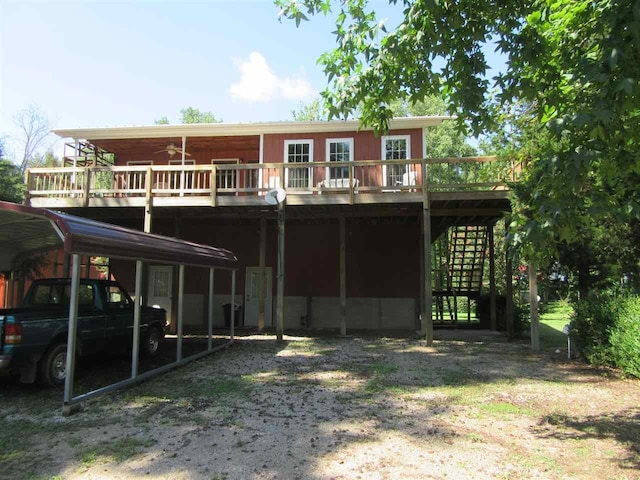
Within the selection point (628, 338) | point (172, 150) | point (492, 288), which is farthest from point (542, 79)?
point (172, 150)

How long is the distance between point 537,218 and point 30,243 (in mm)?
8803

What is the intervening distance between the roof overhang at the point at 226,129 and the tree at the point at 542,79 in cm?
827

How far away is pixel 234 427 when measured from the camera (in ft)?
16.5

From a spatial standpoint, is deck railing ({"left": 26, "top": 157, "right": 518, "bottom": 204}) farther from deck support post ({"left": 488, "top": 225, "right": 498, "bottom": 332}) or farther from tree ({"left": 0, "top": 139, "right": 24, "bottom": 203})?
deck support post ({"left": 488, "top": 225, "right": 498, "bottom": 332})

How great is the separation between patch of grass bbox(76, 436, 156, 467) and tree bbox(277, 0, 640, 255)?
4.14m

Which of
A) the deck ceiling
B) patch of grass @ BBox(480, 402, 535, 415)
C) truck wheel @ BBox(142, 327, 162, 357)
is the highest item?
the deck ceiling

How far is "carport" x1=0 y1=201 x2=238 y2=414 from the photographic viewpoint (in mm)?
5320

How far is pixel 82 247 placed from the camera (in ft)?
17.5

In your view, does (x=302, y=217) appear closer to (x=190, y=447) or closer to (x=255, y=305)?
(x=255, y=305)

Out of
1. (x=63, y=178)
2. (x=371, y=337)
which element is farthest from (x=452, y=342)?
(x=63, y=178)

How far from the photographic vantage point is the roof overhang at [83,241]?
5320 millimetres

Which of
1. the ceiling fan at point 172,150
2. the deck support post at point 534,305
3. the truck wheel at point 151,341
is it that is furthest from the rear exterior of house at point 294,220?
the truck wheel at point 151,341

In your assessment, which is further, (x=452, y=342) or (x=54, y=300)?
(x=452, y=342)

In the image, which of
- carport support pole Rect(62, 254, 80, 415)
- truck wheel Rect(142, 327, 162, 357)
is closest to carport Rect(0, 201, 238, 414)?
carport support pole Rect(62, 254, 80, 415)
